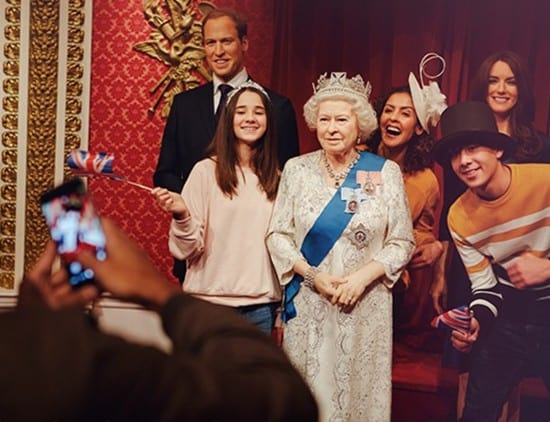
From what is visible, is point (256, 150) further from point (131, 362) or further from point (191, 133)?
point (131, 362)

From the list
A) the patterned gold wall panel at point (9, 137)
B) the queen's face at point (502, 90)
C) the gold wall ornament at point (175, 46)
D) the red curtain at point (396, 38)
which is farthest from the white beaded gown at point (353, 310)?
the patterned gold wall panel at point (9, 137)

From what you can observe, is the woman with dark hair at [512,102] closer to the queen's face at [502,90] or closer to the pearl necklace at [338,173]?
the queen's face at [502,90]

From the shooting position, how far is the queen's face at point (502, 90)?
12.3 ft

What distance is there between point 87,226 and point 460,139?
3.13 meters

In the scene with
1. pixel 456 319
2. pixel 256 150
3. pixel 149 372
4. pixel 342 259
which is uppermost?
pixel 256 150

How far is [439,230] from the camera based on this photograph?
383 centimetres

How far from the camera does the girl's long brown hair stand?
137 inches

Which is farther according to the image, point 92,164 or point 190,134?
point 190,134

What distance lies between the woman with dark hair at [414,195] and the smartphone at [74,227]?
3.03m

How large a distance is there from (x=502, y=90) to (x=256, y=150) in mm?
1129

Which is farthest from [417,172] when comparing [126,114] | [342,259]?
[126,114]

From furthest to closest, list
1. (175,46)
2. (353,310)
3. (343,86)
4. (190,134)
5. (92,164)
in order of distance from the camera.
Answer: (175,46)
(190,134)
(343,86)
(353,310)
(92,164)

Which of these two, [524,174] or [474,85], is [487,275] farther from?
[474,85]

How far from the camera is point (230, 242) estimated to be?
3.47 metres
